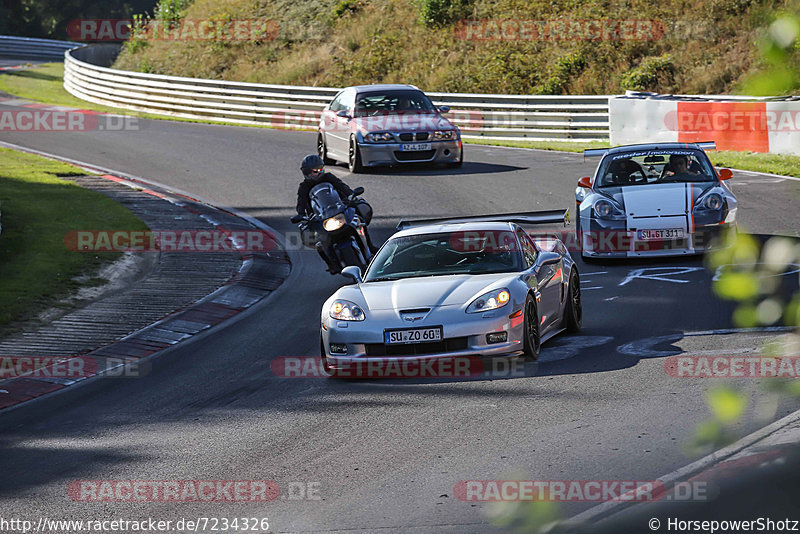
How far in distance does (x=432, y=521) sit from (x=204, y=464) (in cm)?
204

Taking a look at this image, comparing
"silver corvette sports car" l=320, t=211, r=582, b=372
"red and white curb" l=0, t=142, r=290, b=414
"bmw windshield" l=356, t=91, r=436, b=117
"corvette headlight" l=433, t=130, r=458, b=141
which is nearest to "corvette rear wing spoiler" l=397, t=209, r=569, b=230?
"silver corvette sports car" l=320, t=211, r=582, b=372

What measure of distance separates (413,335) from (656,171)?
720cm

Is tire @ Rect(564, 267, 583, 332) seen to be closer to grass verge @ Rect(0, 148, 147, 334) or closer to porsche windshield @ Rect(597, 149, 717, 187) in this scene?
porsche windshield @ Rect(597, 149, 717, 187)

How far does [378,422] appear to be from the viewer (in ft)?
25.4

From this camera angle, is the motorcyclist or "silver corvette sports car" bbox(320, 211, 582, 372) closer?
"silver corvette sports car" bbox(320, 211, 582, 372)

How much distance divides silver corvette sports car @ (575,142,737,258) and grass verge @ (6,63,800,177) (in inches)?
275

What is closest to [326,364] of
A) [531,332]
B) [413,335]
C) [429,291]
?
[413,335]

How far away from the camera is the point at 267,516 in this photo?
580 cm

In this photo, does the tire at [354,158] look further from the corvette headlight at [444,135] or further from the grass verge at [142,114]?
the grass verge at [142,114]

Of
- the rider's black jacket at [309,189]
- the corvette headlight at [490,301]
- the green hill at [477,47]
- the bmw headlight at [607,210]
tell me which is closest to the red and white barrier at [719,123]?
the green hill at [477,47]

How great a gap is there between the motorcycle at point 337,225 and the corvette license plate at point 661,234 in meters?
3.44

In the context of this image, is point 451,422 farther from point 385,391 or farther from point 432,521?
point 432,521

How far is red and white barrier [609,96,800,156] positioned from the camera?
73.2 ft

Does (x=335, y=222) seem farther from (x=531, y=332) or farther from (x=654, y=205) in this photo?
(x=654, y=205)
